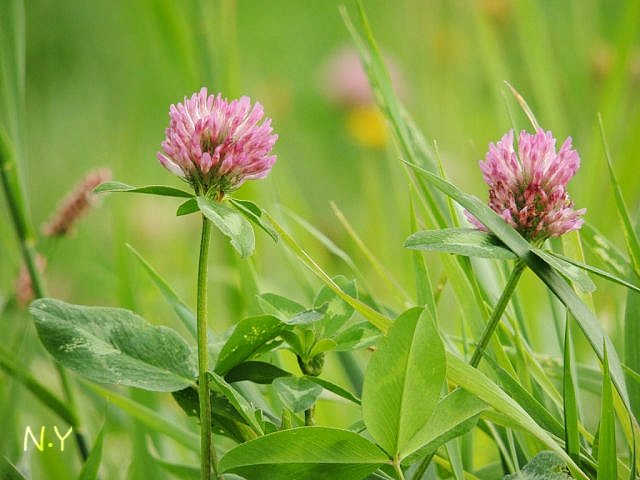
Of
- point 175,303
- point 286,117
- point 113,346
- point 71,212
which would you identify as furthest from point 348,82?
point 113,346

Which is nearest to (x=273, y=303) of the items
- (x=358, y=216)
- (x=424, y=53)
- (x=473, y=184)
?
(x=473, y=184)

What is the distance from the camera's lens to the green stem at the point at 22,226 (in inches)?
21.8

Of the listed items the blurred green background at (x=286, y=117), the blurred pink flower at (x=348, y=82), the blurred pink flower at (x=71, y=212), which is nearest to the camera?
the blurred pink flower at (x=71, y=212)

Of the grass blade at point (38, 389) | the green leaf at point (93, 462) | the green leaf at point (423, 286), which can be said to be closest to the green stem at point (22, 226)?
the grass blade at point (38, 389)

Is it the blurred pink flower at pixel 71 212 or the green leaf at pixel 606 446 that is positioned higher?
the blurred pink flower at pixel 71 212

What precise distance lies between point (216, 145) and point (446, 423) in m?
0.15

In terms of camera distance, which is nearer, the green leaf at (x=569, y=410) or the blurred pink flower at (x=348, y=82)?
the green leaf at (x=569, y=410)

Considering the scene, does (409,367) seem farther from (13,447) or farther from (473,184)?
(473,184)

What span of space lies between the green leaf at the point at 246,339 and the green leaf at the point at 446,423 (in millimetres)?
72

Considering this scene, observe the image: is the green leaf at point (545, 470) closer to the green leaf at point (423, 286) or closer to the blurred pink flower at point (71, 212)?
the green leaf at point (423, 286)

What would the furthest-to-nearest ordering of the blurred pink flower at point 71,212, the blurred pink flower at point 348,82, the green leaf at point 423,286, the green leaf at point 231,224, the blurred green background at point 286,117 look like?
the blurred pink flower at point 348,82
the blurred green background at point 286,117
the blurred pink flower at point 71,212
the green leaf at point 423,286
the green leaf at point 231,224

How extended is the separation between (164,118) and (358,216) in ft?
1.48

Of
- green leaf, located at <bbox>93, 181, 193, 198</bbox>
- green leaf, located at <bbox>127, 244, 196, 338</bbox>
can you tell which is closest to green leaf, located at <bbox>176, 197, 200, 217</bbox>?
green leaf, located at <bbox>93, 181, 193, 198</bbox>

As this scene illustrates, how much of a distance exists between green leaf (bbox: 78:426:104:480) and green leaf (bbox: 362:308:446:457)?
14cm
